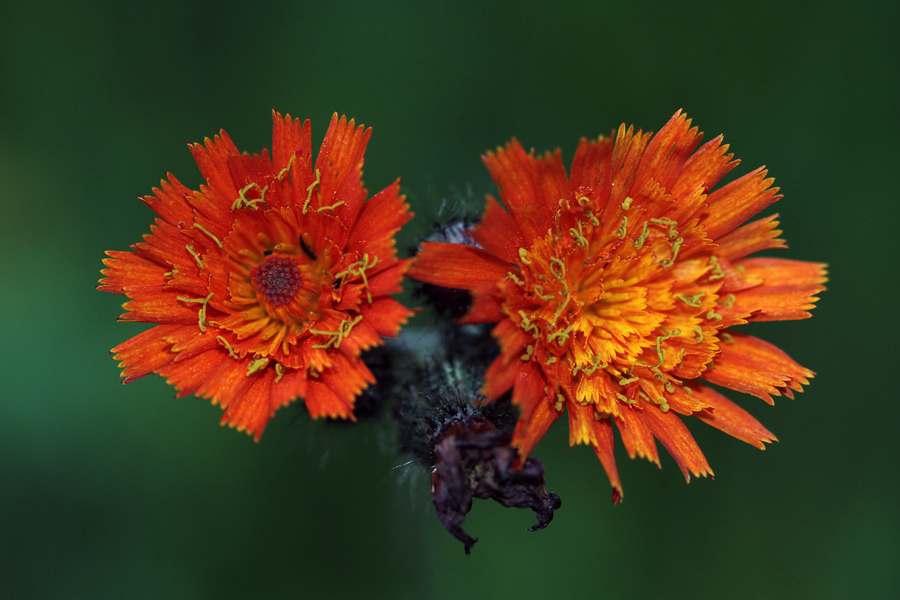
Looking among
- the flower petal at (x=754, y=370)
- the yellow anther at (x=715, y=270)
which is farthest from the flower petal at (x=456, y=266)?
the flower petal at (x=754, y=370)

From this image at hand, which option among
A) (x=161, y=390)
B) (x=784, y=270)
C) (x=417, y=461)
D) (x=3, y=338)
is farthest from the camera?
(x=161, y=390)

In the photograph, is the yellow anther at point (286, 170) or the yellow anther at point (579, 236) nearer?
the yellow anther at point (286, 170)

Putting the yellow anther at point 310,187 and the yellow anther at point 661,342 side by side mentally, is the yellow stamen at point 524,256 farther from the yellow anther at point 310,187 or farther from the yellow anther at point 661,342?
the yellow anther at point 310,187

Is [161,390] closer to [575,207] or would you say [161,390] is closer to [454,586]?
[454,586]

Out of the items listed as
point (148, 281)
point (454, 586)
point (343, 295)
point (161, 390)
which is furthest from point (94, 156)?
point (454, 586)

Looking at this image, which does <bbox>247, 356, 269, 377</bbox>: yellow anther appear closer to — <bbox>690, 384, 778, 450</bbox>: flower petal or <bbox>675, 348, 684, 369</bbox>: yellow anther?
<bbox>675, 348, 684, 369</bbox>: yellow anther

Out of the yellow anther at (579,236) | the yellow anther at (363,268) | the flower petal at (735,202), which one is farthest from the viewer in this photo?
the flower petal at (735,202)

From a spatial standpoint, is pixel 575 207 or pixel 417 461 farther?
pixel 417 461

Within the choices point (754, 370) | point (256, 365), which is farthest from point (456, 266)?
point (754, 370)
